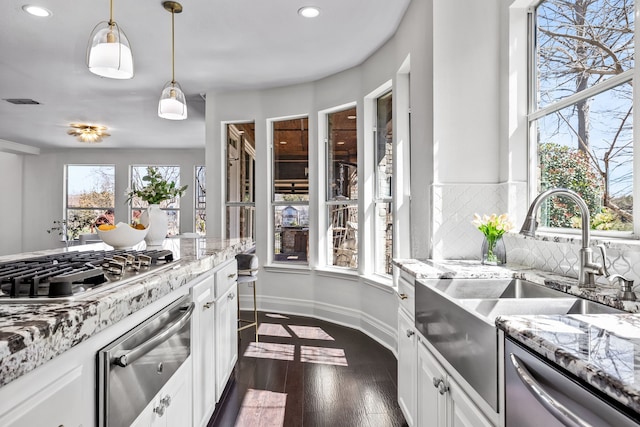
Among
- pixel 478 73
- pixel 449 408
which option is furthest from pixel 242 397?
pixel 478 73

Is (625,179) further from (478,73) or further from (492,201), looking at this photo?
(478,73)

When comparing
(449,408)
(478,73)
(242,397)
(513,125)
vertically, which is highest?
(478,73)

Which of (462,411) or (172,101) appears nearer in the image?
(462,411)

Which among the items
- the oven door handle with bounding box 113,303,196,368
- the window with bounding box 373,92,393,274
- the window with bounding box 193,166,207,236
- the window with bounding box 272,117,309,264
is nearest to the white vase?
the oven door handle with bounding box 113,303,196,368

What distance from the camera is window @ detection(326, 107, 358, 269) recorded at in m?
4.36

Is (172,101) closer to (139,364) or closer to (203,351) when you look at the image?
(203,351)

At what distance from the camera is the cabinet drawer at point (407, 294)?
1.93m

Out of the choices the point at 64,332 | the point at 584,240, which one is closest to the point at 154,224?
the point at 64,332

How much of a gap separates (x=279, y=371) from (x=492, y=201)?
1.93m

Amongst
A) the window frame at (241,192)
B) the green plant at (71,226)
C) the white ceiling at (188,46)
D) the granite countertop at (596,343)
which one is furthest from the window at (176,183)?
the granite countertop at (596,343)

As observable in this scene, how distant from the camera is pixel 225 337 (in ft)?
8.13

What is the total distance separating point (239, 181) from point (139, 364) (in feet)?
13.5

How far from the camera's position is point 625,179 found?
159 cm

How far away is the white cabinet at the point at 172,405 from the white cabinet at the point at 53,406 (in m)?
0.31
